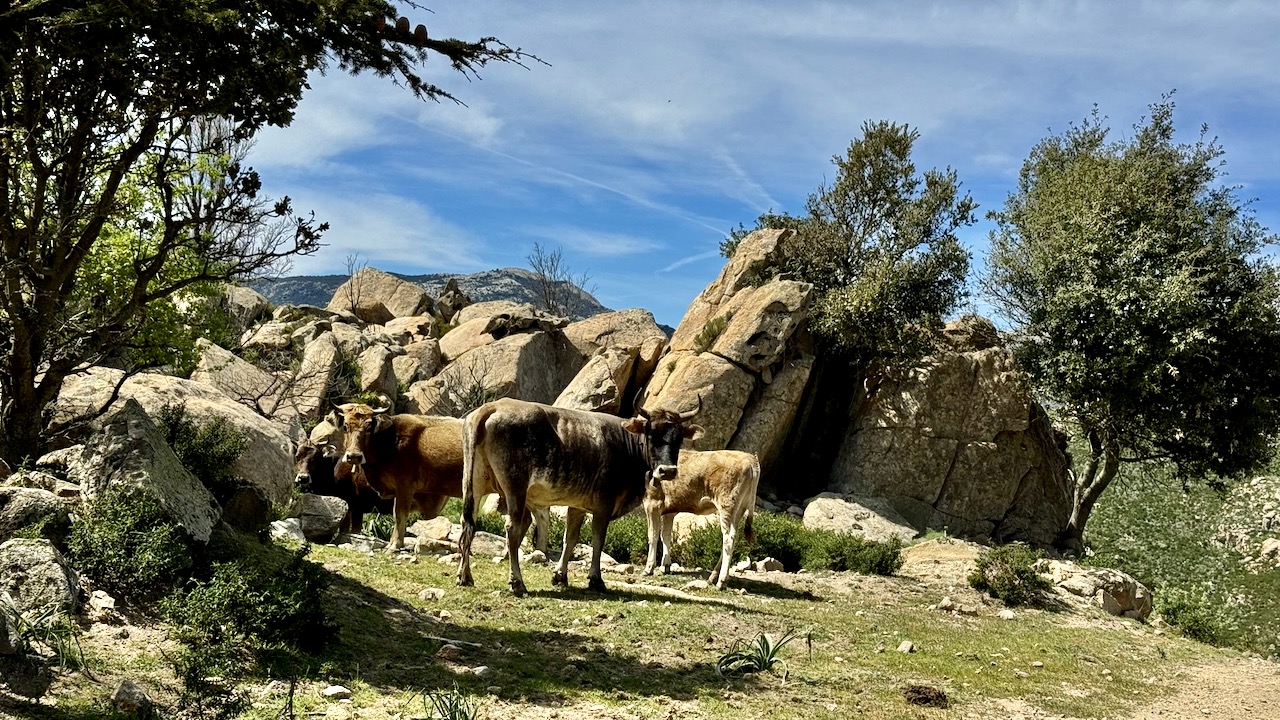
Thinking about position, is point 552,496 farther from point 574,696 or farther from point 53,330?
point 53,330

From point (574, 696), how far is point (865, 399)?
26.5 meters

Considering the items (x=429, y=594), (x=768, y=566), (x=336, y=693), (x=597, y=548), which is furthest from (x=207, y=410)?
(x=768, y=566)

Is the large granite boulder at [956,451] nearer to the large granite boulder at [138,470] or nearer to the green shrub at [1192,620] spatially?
the green shrub at [1192,620]

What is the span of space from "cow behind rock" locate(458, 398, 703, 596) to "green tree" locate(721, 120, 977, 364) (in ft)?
64.7

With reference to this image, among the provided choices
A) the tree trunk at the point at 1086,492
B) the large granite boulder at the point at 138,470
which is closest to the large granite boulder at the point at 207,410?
the large granite boulder at the point at 138,470

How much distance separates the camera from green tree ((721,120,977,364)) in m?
33.0

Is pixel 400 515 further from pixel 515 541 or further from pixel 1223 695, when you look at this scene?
pixel 1223 695

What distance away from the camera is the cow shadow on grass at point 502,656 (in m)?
8.91

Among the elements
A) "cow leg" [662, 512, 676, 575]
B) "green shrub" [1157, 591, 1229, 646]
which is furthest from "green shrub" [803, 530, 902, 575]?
"green shrub" [1157, 591, 1229, 646]

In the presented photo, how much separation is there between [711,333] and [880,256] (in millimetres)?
7482

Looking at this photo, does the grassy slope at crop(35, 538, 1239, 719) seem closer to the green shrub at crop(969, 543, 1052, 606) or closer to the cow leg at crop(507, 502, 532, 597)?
the cow leg at crop(507, 502, 532, 597)

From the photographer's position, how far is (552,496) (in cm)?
1381

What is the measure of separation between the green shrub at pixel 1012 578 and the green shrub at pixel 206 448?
13140 millimetres

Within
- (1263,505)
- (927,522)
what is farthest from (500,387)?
(1263,505)
